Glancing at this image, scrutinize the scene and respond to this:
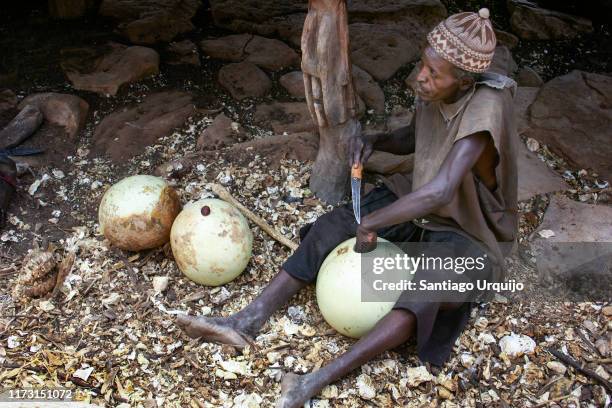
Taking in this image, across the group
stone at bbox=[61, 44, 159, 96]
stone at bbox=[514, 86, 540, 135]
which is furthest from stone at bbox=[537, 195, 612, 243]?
stone at bbox=[61, 44, 159, 96]

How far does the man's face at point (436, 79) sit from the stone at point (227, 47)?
271 centimetres

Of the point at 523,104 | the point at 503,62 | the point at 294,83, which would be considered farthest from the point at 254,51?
the point at 523,104

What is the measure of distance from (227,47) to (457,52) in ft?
9.92

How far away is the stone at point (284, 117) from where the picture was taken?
4711 millimetres

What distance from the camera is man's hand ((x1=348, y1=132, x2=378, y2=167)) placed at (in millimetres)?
3631

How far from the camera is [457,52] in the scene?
2.84 meters

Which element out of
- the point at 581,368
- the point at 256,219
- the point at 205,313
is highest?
the point at 256,219


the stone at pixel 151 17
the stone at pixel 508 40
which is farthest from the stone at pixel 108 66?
the stone at pixel 508 40

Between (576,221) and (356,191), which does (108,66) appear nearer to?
(356,191)


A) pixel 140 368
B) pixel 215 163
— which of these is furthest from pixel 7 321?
pixel 215 163

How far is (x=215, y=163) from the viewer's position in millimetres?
4445

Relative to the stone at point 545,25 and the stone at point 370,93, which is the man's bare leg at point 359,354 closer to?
the stone at point 370,93

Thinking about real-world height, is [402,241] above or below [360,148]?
below

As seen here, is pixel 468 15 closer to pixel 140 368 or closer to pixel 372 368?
pixel 372 368
